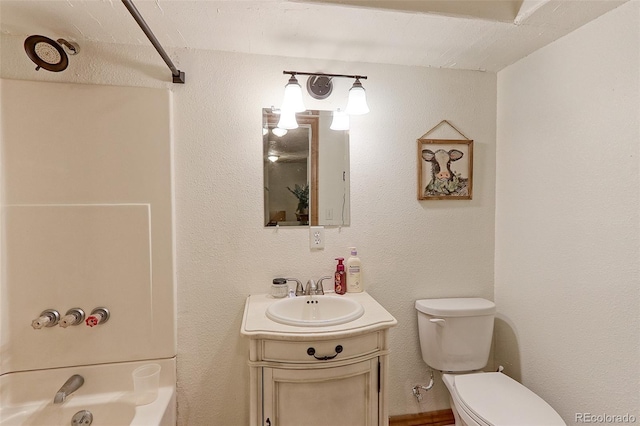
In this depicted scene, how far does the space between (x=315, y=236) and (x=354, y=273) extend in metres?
0.29

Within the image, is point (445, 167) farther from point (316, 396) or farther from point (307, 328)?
point (316, 396)

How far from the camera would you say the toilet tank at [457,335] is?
5.08ft

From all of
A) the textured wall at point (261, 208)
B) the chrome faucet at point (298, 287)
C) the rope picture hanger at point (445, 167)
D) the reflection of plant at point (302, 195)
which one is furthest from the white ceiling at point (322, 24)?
the chrome faucet at point (298, 287)

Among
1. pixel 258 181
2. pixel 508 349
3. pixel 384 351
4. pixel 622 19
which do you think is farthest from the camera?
pixel 508 349

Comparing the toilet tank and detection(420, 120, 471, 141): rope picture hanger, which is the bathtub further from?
detection(420, 120, 471, 141): rope picture hanger

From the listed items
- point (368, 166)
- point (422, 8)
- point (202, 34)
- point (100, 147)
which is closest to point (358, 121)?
point (368, 166)

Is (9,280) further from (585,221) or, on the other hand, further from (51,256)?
(585,221)

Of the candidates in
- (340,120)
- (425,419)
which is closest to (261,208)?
(340,120)

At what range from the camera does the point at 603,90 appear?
1.20 meters

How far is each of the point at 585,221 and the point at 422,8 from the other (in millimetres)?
1131

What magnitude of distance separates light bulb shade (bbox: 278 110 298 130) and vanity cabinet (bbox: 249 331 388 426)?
3.24ft

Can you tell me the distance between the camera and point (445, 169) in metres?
1.70

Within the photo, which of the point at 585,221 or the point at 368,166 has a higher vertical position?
the point at 368,166

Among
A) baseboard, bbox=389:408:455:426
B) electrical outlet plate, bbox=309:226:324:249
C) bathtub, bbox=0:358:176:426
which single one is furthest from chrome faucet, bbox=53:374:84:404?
baseboard, bbox=389:408:455:426
